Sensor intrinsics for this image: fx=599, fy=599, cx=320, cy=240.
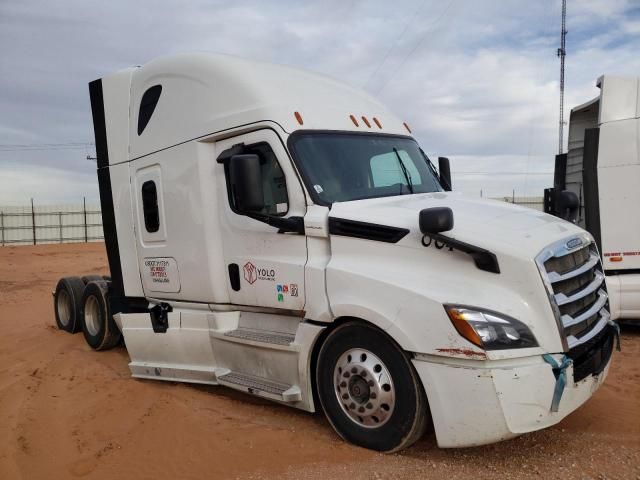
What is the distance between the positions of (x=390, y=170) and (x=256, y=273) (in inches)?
61.7

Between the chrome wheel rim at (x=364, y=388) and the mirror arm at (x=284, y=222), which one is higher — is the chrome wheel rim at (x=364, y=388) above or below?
below

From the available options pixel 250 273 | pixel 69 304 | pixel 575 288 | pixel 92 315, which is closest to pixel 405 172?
pixel 250 273

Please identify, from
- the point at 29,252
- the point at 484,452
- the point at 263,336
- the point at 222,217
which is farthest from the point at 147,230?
the point at 29,252

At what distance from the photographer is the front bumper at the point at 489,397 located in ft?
12.6

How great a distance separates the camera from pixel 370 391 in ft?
14.5

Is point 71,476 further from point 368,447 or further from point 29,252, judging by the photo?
point 29,252

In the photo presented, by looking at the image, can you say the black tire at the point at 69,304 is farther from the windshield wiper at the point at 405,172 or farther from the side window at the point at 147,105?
the windshield wiper at the point at 405,172

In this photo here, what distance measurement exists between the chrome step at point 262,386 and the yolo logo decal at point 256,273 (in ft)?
2.91

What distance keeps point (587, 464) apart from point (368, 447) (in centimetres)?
153

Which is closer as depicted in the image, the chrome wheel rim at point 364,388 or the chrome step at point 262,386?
the chrome wheel rim at point 364,388

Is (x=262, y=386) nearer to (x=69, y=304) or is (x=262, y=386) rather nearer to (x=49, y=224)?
(x=69, y=304)

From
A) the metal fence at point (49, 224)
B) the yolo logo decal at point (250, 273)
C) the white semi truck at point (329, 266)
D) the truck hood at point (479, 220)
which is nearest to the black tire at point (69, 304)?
the white semi truck at point (329, 266)

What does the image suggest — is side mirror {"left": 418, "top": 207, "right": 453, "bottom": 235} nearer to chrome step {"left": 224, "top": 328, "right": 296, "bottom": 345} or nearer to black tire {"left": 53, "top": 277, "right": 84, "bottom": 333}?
chrome step {"left": 224, "top": 328, "right": 296, "bottom": 345}

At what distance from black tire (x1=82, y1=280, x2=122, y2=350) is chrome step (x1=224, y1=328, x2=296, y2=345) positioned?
307 centimetres
